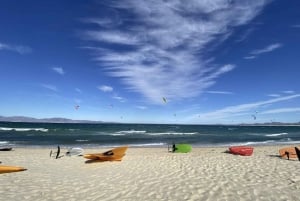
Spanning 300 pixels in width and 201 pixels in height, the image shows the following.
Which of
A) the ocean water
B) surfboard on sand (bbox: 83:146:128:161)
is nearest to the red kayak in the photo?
surfboard on sand (bbox: 83:146:128:161)

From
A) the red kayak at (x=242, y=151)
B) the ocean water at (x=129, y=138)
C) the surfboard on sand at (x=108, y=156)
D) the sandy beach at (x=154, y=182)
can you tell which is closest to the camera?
the sandy beach at (x=154, y=182)

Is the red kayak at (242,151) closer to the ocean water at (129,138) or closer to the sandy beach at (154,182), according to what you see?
the sandy beach at (154,182)

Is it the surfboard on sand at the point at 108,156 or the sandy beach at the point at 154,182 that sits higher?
the surfboard on sand at the point at 108,156

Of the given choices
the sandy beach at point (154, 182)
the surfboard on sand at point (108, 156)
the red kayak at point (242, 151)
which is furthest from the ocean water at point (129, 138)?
the sandy beach at point (154, 182)

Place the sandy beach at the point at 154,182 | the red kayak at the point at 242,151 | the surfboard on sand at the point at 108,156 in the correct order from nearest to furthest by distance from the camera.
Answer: the sandy beach at the point at 154,182 → the surfboard on sand at the point at 108,156 → the red kayak at the point at 242,151

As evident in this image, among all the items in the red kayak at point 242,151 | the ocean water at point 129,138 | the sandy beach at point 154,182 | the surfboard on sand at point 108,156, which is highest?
the ocean water at point 129,138

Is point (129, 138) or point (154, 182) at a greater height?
point (129, 138)

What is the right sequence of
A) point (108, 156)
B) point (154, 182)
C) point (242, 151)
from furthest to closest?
1. point (242, 151)
2. point (108, 156)
3. point (154, 182)

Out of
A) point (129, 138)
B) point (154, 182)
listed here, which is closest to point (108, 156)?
point (154, 182)

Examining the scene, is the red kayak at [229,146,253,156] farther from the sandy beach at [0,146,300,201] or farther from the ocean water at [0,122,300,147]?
the ocean water at [0,122,300,147]

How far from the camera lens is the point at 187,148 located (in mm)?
20016

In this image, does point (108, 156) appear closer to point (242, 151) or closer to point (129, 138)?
point (242, 151)

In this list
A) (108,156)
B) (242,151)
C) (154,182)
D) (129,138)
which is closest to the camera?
(154,182)

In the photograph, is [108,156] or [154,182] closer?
[154,182]
